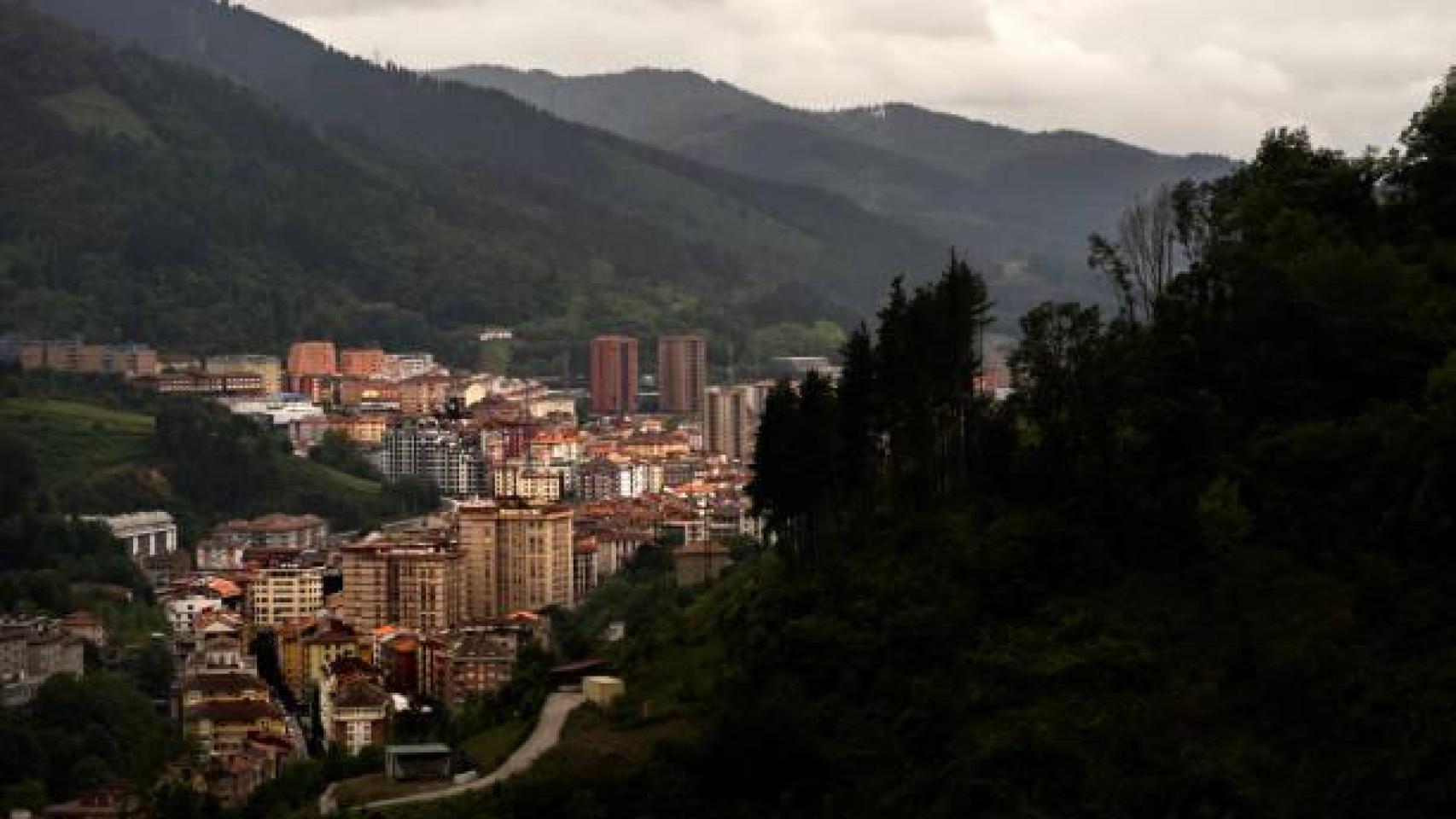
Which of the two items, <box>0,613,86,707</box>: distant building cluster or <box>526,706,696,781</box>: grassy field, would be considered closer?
<box>526,706,696,781</box>: grassy field

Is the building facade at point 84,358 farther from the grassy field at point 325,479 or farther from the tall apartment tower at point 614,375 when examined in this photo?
Result: the tall apartment tower at point 614,375

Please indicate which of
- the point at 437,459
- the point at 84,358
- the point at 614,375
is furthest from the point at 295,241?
the point at 437,459

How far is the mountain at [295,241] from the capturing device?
373 ft

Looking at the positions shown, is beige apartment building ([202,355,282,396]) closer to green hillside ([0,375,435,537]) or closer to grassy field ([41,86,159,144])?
green hillside ([0,375,435,537])

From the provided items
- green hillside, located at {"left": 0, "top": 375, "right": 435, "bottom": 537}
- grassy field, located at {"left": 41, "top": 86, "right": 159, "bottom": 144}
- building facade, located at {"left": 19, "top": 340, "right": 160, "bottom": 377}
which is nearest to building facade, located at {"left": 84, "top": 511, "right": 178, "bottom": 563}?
green hillside, located at {"left": 0, "top": 375, "right": 435, "bottom": 537}

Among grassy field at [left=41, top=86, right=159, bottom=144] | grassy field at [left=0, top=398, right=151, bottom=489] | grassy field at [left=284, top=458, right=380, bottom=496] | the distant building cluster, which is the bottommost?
the distant building cluster

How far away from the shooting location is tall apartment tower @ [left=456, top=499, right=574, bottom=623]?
62562mm

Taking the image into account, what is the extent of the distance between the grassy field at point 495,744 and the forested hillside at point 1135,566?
3.20ft

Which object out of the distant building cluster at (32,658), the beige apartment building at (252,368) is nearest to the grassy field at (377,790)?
the distant building cluster at (32,658)

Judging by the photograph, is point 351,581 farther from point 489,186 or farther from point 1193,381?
point 489,186

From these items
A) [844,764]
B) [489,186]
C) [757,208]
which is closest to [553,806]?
[844,764]

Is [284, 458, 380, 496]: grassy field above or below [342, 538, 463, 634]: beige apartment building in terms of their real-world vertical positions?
above

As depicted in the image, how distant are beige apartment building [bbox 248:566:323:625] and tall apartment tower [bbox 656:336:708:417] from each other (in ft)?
170

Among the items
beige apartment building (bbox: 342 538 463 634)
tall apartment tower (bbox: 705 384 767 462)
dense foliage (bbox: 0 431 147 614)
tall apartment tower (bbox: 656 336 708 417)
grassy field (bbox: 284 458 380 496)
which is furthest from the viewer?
tall apartment tower (bbox: 656 336 708 417)
